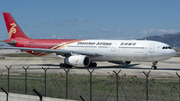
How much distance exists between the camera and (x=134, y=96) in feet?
49.8

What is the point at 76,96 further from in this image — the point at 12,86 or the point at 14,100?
the point at 12,86

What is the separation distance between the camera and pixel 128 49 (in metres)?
33.5

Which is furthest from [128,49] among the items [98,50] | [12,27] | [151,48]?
[12,27]

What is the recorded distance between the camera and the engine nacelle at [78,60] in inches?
1323

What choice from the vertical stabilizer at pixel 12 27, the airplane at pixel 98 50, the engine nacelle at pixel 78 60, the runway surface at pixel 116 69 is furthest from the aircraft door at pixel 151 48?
the vertical stabilizer at pixel 12 27

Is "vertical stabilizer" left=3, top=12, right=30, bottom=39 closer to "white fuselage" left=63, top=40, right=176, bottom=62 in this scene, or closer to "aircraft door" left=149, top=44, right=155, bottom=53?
"white fuselage" left=63, top=40, right=176, bottom=62

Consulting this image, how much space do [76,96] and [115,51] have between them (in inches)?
753

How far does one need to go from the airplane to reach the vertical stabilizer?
1360 mm

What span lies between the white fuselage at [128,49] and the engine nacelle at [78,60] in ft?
6.85

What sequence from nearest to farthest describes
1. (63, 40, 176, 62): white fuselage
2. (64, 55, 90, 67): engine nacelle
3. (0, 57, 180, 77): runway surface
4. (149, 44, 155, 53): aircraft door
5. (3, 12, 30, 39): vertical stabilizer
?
(0, 57, 180, 77): runway surface < (63, 40, 176, 62): white fuselage < (149, 44, 155, 53): aircraft door < (64, 55, 90, 67): engine nacelle < (3, 12, 30, 39): vertical stabilizer

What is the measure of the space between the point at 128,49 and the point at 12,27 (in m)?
21.7

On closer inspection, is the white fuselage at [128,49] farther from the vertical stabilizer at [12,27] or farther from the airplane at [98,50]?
the vertical stabilizer at [12,27]

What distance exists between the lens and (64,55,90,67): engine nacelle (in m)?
33.6

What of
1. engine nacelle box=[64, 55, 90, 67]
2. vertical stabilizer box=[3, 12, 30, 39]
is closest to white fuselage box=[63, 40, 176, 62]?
engine nacelle box=[64, 55, 90, 67]
